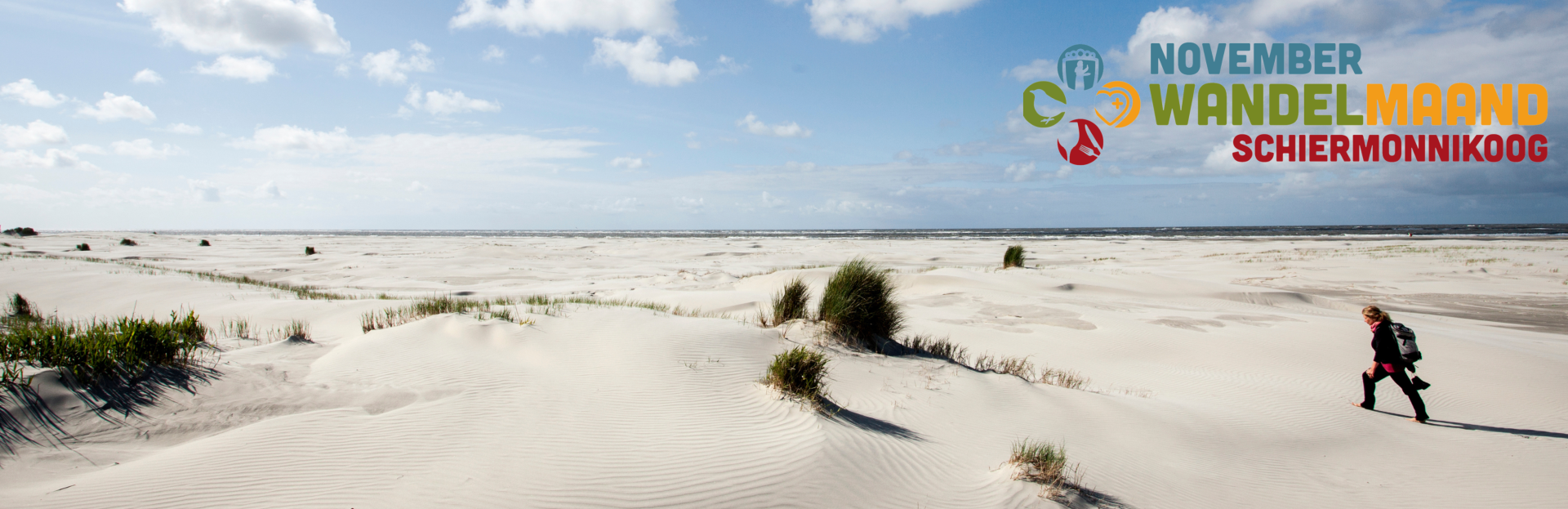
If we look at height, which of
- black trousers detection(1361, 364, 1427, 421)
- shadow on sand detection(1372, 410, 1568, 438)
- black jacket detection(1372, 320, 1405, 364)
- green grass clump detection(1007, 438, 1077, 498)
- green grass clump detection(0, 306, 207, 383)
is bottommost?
shadow on sand detection(1372, 410, 1568, 438)

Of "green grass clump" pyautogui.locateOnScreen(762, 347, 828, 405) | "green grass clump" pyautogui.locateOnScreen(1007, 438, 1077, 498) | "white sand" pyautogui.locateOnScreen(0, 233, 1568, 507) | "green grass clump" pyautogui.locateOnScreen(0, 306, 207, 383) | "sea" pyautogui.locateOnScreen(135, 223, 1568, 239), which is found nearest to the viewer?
"white sand" pyautogui.locateOnScreen(0, 233, 1568, 507)

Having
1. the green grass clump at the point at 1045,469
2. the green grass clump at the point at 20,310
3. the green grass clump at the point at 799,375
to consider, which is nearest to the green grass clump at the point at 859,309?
the green grass clump at the point at 799,375

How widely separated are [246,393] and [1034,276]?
16.3 meters

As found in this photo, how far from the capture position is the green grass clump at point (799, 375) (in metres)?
4.84

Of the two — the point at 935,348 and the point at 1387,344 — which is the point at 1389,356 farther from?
the point at 935,348

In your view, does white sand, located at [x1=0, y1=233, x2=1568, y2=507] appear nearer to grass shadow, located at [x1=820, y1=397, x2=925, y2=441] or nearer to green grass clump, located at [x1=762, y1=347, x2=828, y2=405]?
grass shadow, located at [x1=820, y1=397, x2=925, y2=441]

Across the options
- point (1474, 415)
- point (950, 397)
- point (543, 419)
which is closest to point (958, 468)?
point (950, 397)

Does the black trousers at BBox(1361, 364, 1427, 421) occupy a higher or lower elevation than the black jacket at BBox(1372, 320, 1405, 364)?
lower

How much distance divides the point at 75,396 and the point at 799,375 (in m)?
4.68

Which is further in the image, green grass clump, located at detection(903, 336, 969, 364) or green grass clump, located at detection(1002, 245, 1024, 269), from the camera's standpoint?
green grass clump, located at detection(1002, 245, 1024, 269)

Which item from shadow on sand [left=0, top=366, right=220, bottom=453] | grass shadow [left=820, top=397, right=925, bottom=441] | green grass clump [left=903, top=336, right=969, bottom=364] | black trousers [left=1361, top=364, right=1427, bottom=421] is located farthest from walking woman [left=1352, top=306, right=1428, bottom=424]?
shadow on sand [left=0, top=366, right=220, bottom=453]

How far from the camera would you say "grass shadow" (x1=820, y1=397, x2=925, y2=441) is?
4.44 m

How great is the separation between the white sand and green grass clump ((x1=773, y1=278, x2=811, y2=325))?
82 centimetres

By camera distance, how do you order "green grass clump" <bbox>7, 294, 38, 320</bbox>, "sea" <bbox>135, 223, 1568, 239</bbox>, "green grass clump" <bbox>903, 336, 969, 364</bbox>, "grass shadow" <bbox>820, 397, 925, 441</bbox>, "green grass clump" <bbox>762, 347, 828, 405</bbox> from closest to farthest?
1. "grass shadow" <bbox>820, 397, 925, 441</bbox>
2. "green grass clump" <bbox>762, 347, 828, 405</bbox>
3. "green grass clump" <bbox>903, 336, 969, 364</bbox>
4. "green grass clump" <bbox>7, 294, 38, 320</bbox>
5. "sea" <bbox>135, 223, 1568, 239</bbox>
